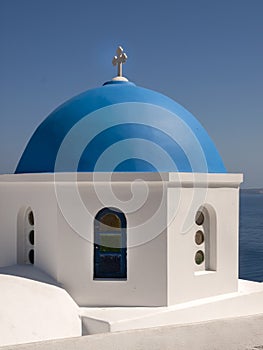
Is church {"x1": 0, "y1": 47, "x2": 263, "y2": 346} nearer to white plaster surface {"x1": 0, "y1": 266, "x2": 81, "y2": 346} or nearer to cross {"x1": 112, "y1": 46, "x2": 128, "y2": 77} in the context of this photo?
white plaster surface {"x1": 0, "y1": 266, "x2": 81, "y2": 346}

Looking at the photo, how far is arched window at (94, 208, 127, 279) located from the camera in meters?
5.77

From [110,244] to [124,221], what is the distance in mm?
402

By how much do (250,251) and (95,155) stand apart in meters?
29.2

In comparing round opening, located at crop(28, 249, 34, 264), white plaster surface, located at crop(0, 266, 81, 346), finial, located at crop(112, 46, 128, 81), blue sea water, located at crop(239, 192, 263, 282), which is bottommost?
blue sea water, located at crop(239, 192, 263, 282)

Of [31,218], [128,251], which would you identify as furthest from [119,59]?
[128,251]

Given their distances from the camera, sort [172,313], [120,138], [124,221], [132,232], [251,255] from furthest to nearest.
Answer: [251,255]
[120,138]
[124,221]
[132,232]
[172,313]

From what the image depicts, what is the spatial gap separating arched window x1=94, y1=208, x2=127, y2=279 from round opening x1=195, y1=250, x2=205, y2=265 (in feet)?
3.89

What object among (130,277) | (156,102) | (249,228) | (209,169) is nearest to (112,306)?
(130,277)

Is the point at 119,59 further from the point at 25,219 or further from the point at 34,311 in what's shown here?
the point at 34,311

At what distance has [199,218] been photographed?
6.27 metres

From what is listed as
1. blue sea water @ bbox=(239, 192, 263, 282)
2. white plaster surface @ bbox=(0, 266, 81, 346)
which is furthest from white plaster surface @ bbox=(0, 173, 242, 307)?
blue sea water @ bbox=(239, 192, 263, 282)

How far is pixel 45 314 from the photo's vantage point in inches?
183

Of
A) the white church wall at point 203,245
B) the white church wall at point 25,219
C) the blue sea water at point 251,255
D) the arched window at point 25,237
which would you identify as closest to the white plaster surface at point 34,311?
the white church wall at point 25,219

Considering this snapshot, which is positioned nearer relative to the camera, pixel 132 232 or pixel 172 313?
pixel 172 313
